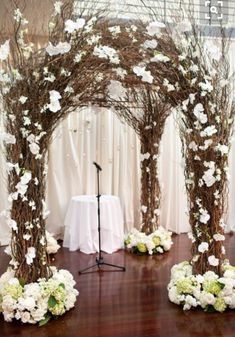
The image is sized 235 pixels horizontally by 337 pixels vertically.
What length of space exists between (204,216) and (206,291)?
24.5 inches

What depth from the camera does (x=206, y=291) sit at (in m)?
2.94

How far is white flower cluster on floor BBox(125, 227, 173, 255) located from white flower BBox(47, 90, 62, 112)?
2535 mm

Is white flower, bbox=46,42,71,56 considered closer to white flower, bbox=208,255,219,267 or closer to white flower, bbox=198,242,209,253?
white flower, bbox=198,242,209,253

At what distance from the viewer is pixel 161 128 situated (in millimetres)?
4652

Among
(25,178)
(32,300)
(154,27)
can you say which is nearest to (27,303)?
(32,300)

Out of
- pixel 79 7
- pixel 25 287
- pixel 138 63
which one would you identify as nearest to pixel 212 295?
pixel 25 287

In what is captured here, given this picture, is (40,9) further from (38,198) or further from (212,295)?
(212,295)

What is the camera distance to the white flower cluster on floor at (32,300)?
271 centimetres

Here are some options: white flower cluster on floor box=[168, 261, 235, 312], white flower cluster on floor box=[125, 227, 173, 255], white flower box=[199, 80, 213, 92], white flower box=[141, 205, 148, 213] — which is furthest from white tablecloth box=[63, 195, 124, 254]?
white flower box=[199, 80, 213, 92]

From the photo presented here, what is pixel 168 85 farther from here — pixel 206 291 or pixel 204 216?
pixel 206 291

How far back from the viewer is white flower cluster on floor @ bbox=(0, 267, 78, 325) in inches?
107

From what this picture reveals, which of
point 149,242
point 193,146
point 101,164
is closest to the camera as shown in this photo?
point 193,146

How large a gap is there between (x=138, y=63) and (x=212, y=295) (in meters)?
2.00

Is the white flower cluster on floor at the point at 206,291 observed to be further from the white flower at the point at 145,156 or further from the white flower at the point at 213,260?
the white flower at the point at 145,156
